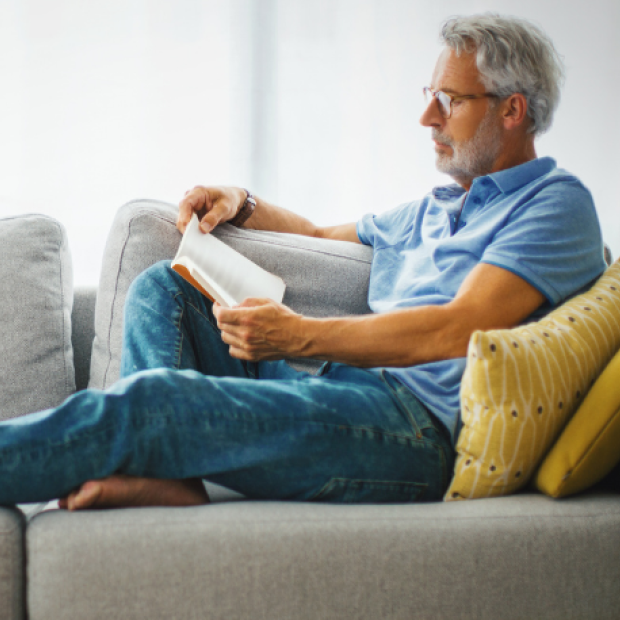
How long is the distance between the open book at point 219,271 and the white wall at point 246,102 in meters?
0.97

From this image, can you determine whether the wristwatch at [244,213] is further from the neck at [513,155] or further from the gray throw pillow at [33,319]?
the neck at [513,155]

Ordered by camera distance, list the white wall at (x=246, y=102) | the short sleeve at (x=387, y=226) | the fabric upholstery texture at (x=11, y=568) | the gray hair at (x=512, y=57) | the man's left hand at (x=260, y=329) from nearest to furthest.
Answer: the fabric upholstery texture at (x=11, y=568) → the man's left hand at (x=260, y=329) → the gray hair at (x=512, y=57) → the short sleeve at (x=387, y=226) → the white wall at (x=246, y=102)

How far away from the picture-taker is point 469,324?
1.02 metres

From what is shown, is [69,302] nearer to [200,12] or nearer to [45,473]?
[45,473]

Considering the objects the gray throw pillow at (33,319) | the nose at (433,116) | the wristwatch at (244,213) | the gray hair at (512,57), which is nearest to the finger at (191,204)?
the wristwatch at (244,213)

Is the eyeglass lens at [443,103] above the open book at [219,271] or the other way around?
above

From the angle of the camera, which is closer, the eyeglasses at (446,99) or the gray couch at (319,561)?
Result: the gray couch at (319,561)

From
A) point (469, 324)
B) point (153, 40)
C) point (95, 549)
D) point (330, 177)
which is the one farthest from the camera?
point (330, 177)

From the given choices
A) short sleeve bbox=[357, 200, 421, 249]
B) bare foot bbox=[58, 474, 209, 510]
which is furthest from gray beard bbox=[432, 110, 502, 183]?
bare foot bbox=[58, 474, 209, 510]

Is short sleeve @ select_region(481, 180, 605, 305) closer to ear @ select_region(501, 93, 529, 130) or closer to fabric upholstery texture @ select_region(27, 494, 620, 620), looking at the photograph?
ear @ select_region(501, 93, 529, 130)

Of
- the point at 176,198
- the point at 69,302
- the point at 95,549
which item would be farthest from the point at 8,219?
the point at 95,549

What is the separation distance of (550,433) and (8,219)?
1.20 meters

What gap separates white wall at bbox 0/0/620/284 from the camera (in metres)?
2.07

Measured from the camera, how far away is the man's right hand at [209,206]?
1.31 m
